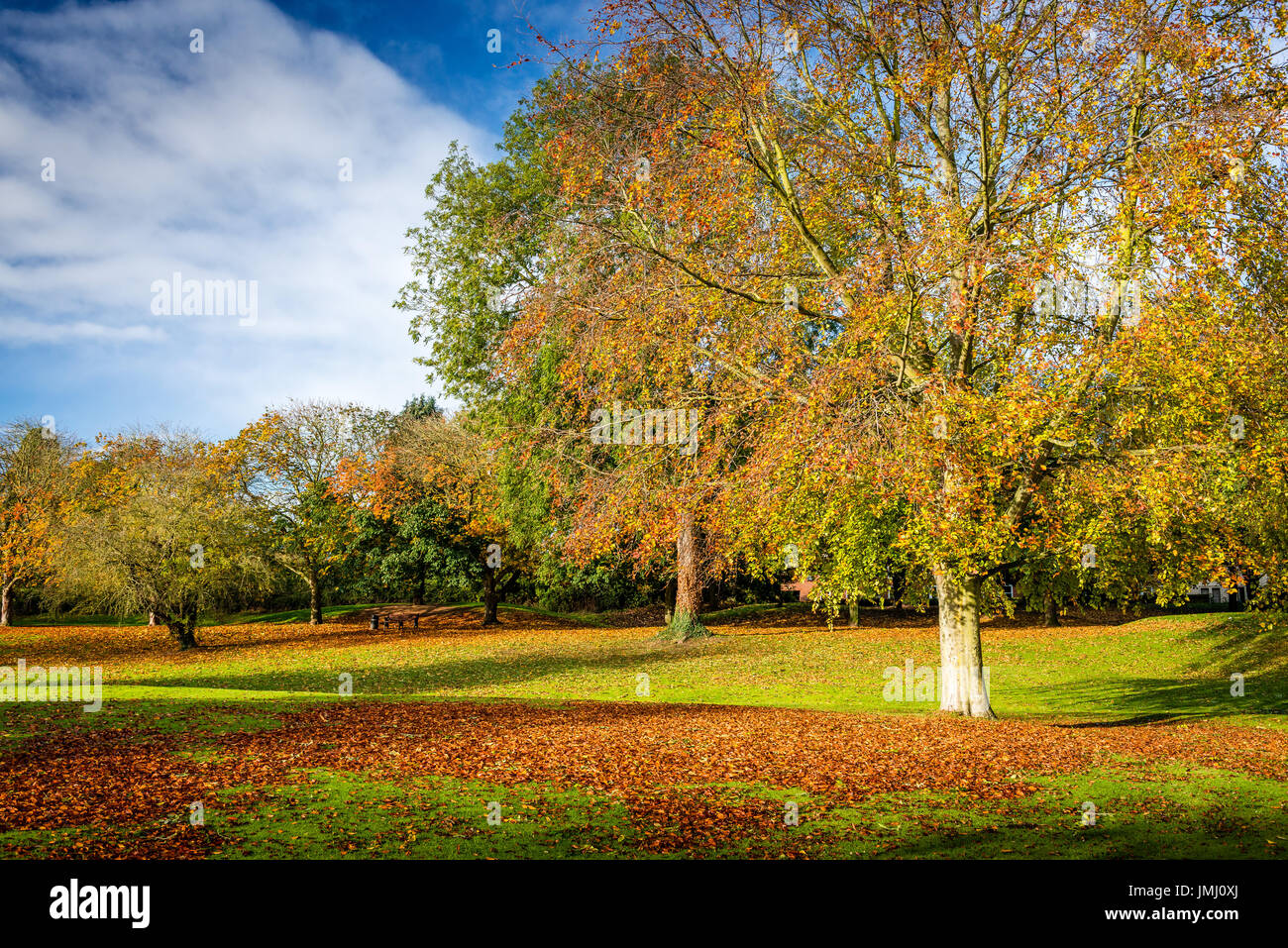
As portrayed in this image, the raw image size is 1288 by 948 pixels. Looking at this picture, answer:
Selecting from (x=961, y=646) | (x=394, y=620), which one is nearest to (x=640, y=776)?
(x=961, y=646)

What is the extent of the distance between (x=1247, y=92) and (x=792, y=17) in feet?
22.9

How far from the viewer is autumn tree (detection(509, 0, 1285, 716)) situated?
11711mm

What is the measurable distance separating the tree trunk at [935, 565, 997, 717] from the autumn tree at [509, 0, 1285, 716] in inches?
2.2

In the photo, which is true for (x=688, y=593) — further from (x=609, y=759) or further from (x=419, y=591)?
(x=419, y=591)

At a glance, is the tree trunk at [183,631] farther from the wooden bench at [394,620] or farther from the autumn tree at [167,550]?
the wooden bench at [394,620]

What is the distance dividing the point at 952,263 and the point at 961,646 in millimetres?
6862

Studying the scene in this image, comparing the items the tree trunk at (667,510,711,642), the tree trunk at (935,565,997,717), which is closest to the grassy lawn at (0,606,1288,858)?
the tree trunk at (935,565,997,717)

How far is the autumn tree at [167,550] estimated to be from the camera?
28562mm

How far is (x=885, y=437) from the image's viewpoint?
1216 cm

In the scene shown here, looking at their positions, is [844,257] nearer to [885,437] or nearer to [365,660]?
[885,437]

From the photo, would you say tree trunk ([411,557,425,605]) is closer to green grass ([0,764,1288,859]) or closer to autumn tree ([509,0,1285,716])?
autumn tree ([509,0,1285,716])

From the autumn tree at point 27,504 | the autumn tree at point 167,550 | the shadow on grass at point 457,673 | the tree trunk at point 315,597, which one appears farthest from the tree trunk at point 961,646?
A: the autumn tree at point 27,504

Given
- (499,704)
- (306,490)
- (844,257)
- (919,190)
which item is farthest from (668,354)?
(306,490)
